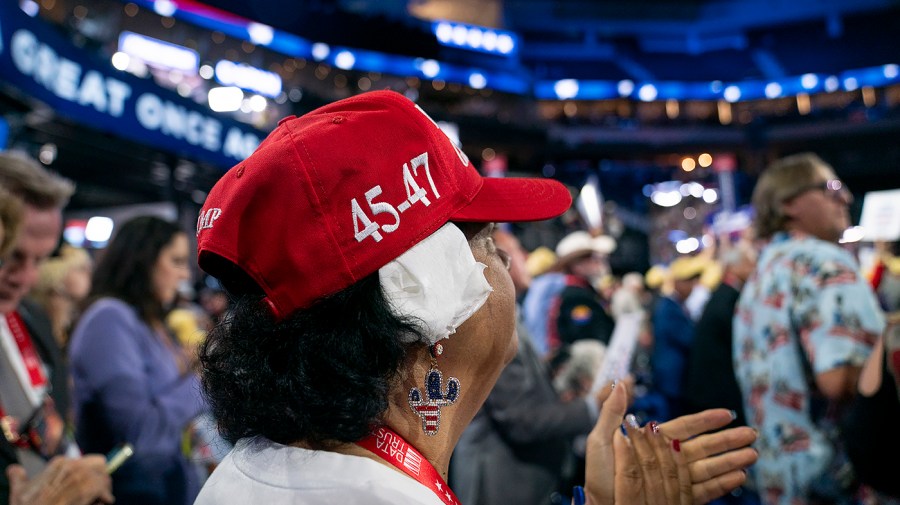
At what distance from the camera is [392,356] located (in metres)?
1.08

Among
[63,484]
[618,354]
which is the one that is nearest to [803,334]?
[618,354]

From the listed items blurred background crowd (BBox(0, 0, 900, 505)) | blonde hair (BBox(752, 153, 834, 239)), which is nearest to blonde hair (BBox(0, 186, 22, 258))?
blurred background crowd (BBox(0, 0, 900, 505))

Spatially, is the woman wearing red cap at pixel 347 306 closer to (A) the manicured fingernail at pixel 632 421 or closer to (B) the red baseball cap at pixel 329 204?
(B) the red baseball cap at pixel 329 204

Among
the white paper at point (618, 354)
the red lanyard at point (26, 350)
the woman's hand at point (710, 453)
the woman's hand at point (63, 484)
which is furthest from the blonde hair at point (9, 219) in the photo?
the white paper at point (618, 354)

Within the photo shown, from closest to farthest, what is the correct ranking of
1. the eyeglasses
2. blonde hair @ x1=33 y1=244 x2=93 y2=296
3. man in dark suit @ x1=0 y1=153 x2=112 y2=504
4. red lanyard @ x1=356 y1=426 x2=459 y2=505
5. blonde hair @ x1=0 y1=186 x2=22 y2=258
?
red lanyard @ x1=356 y1=426 x2=459 y2=505, blonde hair @ x1=0 y1=186 x2=22 y2=258, man in dark suit @ x1=0 y1=153 x2=112 y2=504, the eyeglasses, blonde hair @ x1=33 y1=244 x2=93 y2=296

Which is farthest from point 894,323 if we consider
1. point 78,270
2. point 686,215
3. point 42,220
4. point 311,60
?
point 686,215

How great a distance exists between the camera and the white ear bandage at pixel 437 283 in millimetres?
1060

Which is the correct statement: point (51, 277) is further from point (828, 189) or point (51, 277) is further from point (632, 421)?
point (828, 189)

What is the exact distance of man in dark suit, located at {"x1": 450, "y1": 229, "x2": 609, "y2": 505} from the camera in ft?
9.16

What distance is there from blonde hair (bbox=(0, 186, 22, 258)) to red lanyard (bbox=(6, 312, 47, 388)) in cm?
54

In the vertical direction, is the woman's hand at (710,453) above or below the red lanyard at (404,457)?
below

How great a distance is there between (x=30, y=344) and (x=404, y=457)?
2.22 m

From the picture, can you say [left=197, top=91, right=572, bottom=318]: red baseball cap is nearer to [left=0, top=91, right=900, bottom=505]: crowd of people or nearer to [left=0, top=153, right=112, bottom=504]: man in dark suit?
[left=0, top=91, right=900, bottom=505]: crowd of people

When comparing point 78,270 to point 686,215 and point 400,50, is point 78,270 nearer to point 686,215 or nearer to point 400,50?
point 400,50
